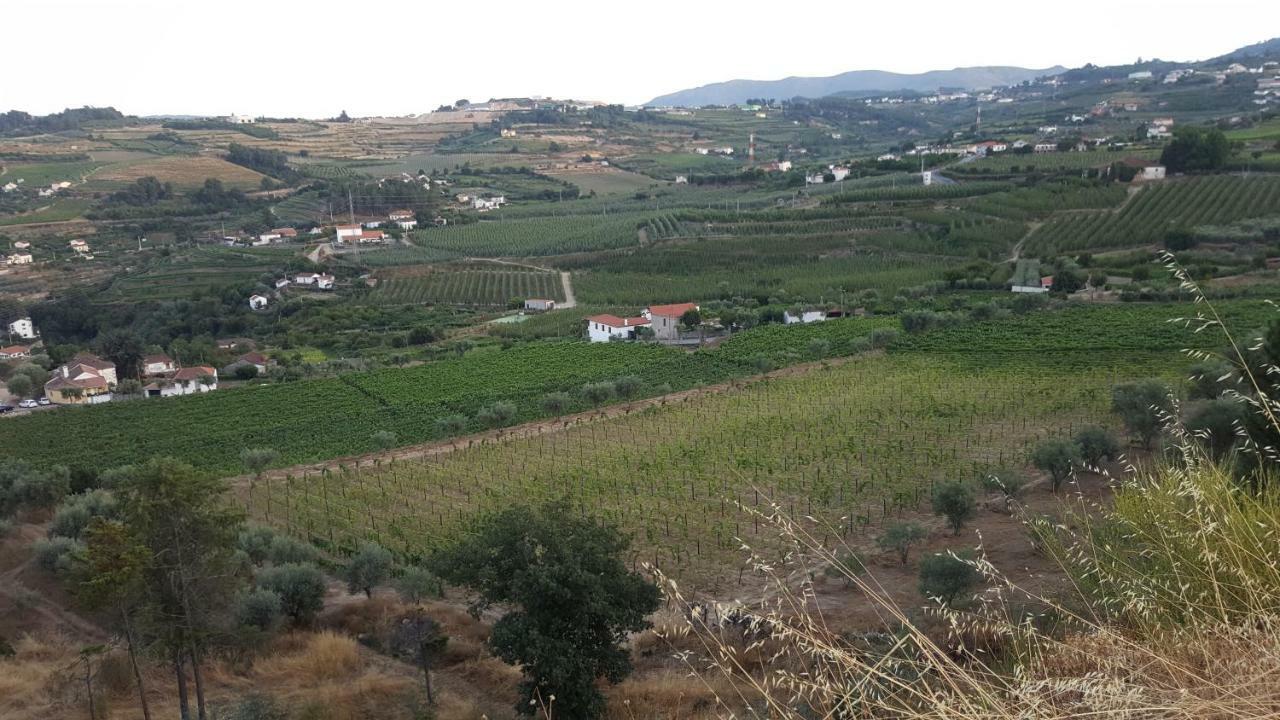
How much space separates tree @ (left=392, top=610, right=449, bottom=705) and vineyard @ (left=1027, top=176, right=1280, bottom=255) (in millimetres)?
41521

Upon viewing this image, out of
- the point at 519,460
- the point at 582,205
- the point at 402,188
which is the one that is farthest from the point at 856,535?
the point at 402,188

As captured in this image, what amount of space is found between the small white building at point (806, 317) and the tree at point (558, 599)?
97.4 ft

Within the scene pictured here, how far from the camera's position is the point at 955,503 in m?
15.1

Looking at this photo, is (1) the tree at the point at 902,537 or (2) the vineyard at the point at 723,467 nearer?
(1) the tree at the point at 902,537

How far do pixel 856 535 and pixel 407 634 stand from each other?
8.35 metres

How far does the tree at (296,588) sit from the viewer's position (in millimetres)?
13422

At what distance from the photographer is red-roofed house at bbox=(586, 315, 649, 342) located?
130ft

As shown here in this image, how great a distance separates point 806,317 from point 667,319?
6487 millimetres

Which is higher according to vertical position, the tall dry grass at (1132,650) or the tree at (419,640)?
the tall dry grass at (1132,650)

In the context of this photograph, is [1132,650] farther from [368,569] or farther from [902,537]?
[368,569]

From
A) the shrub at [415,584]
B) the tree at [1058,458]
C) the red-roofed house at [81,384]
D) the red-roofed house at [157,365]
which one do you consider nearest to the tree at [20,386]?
the red-roofed house at [81,384]

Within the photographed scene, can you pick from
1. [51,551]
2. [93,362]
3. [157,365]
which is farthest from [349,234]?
[51,551]

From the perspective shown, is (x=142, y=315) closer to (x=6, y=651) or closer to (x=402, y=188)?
(x=402, y=188)

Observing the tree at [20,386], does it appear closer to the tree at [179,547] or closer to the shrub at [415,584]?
the shrub at [415,584]
